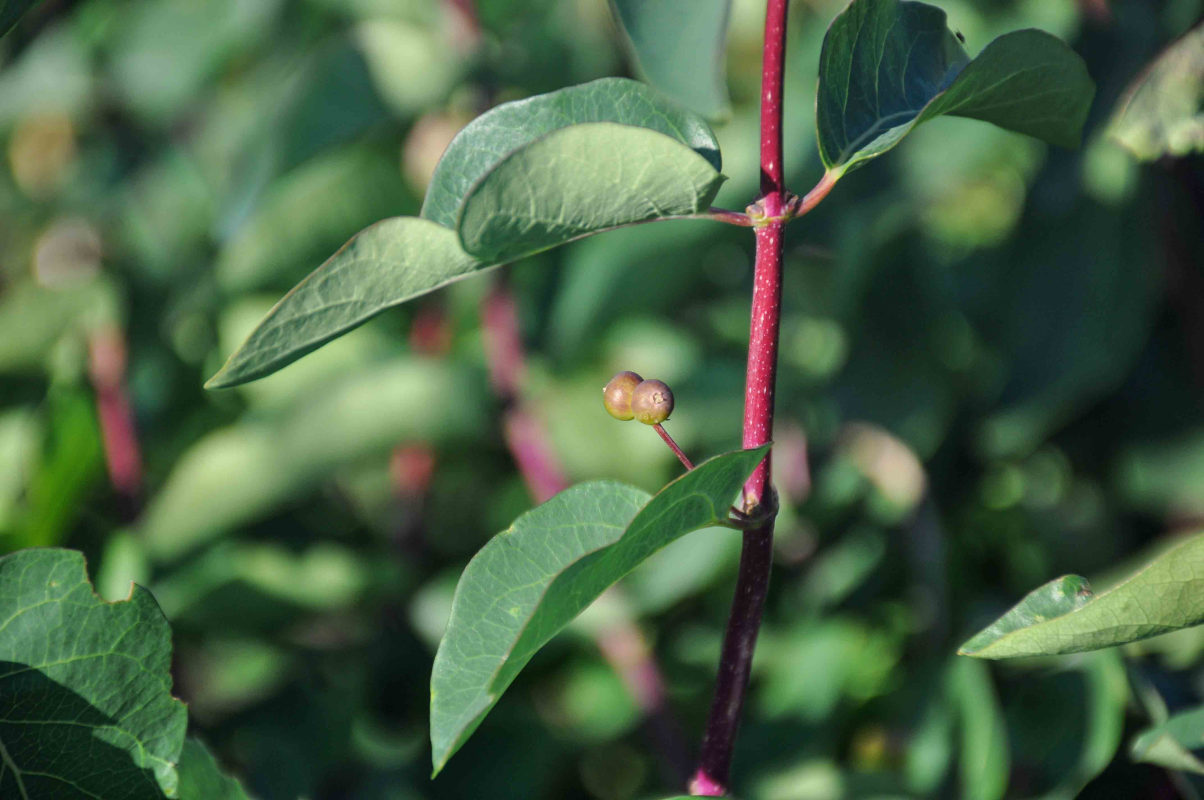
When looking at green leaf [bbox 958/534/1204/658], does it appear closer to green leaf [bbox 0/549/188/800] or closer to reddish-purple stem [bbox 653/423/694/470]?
reddish-purple stem [bbox 653/423/694/470]

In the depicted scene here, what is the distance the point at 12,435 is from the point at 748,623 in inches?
26.1

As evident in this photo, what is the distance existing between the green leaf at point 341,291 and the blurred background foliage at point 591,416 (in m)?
0.42

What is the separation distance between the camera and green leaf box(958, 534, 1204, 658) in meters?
0.34

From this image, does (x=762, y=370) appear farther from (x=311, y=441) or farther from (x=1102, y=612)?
(x=311, y=441)

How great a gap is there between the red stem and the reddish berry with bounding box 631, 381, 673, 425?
0.04 metres

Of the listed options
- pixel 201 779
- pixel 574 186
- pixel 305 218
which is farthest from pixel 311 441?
Result: pixel 574 186

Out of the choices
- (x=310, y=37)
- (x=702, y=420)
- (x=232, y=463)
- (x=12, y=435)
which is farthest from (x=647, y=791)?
(x=310, y=37)

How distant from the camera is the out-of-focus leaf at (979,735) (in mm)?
593

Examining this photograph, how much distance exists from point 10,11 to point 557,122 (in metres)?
0.20

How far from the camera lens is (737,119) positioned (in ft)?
3.04

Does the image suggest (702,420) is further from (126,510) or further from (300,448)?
(126,510)

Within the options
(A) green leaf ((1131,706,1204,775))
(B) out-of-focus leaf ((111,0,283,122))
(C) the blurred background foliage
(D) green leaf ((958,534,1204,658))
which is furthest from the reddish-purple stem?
(B) out-of-focus leaf ((111,0,283,122))

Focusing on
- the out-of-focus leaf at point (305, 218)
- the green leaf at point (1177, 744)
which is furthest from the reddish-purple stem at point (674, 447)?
the out-of-focus leaf at point (305, 218)

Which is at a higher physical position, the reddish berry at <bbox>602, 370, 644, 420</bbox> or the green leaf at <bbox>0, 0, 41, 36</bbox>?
the green leaf at <bbox>0, 0, 41, 36</bbox>
